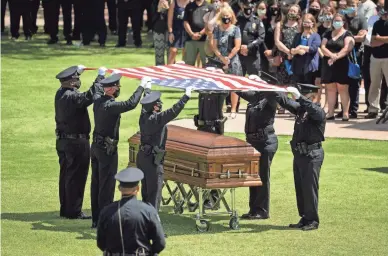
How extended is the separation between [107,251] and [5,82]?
1471cm

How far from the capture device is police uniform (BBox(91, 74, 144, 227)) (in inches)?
547

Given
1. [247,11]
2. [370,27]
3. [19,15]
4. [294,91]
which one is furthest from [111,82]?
[19,15]

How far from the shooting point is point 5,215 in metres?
15.0

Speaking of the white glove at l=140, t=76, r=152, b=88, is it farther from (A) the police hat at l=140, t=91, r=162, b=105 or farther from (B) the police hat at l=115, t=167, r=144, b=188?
(B) the police hat at l=115, t=167, r=144, b=188

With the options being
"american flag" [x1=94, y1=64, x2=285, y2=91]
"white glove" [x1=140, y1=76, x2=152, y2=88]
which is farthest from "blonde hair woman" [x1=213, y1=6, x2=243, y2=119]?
"white glove" [x1=140, y1=76, x2=152, y2=88]

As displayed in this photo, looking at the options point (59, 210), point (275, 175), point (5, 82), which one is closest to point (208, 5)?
point (5, 82)

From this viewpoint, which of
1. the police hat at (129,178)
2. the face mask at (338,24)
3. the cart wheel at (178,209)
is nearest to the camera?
the police hat at (129,178)

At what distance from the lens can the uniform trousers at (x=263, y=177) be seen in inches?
579

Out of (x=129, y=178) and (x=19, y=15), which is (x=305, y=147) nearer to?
(x=129, y=178)

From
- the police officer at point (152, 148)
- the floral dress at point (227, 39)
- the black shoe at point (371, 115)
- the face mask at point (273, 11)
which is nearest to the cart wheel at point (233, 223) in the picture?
the police officer at point (152, 148)

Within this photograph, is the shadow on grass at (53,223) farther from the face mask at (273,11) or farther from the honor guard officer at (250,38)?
the face mask at (273,11)

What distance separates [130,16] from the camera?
2922 centimetres

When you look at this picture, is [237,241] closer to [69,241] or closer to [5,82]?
[69,241]

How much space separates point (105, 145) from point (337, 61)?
748cm
